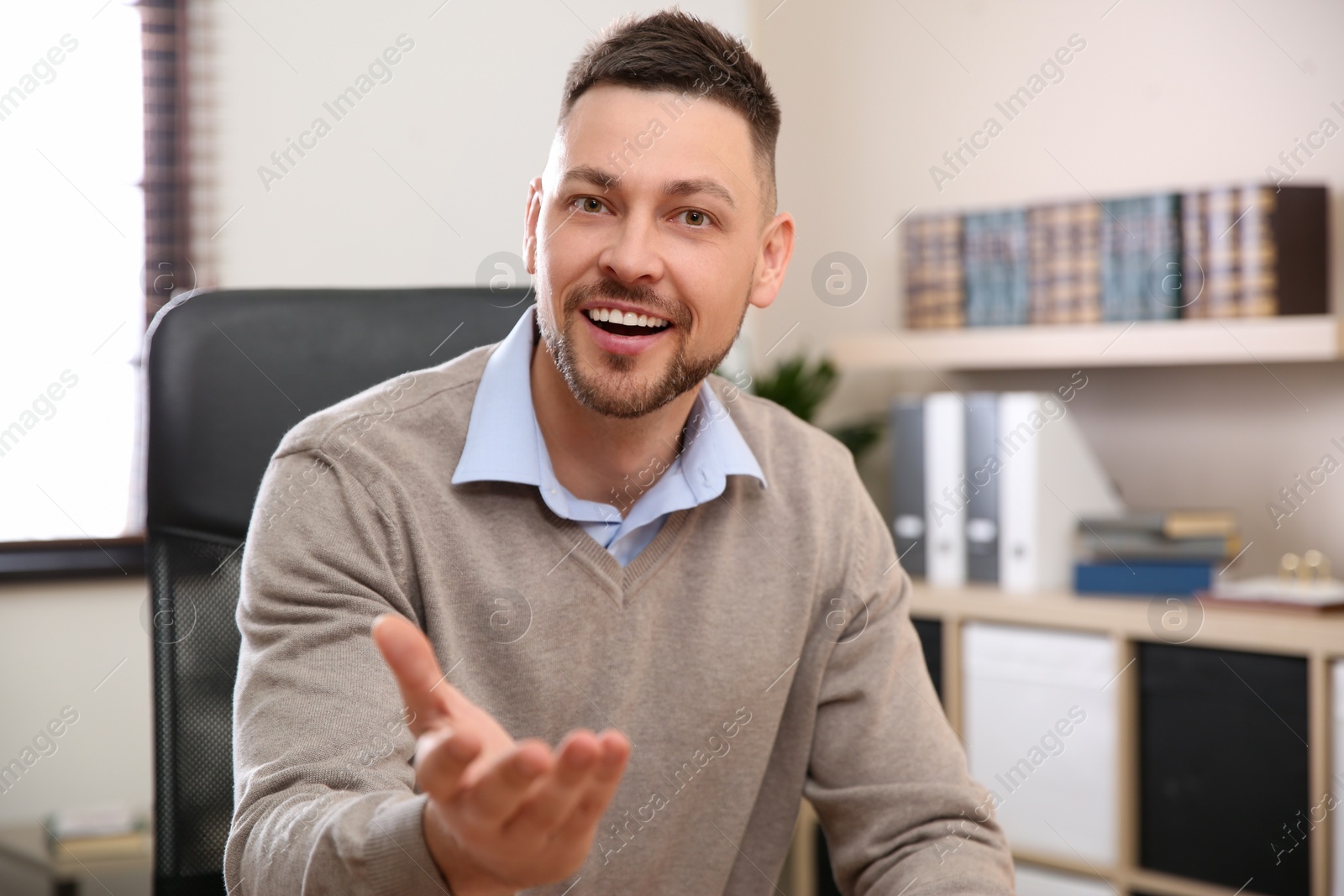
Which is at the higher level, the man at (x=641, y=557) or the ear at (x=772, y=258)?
the ear at (x=772, y=258)

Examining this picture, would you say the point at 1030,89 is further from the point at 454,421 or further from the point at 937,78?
the point at 454,421

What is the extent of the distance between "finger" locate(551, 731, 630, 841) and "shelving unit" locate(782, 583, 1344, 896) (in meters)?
1.56

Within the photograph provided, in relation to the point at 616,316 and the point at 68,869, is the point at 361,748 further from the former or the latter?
the point at 68,869

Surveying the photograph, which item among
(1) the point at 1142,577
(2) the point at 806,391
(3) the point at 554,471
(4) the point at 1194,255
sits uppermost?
(4) the point at 1194,255

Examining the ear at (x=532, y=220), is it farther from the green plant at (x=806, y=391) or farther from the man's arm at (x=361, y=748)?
the green plant at (x=806, y=391)

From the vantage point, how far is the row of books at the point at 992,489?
219 cm

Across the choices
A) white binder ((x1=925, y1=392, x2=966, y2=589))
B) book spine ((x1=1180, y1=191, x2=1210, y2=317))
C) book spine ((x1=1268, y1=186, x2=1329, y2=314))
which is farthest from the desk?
book spine ((x1=1268, y1=186, x2=1329, y2=314))

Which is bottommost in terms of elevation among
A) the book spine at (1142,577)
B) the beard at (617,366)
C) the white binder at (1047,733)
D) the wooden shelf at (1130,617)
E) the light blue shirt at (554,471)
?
the white binder at (1047,733)

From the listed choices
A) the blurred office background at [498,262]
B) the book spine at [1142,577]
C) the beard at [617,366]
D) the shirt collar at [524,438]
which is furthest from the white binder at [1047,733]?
the beard at [617,366]

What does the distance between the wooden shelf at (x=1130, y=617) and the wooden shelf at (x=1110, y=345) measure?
424mm

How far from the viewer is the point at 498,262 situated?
98.5 inches

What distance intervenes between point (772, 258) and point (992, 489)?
110cm

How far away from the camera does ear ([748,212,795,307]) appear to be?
126cm

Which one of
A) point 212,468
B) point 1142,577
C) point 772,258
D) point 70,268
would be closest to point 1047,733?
point 1142,577
